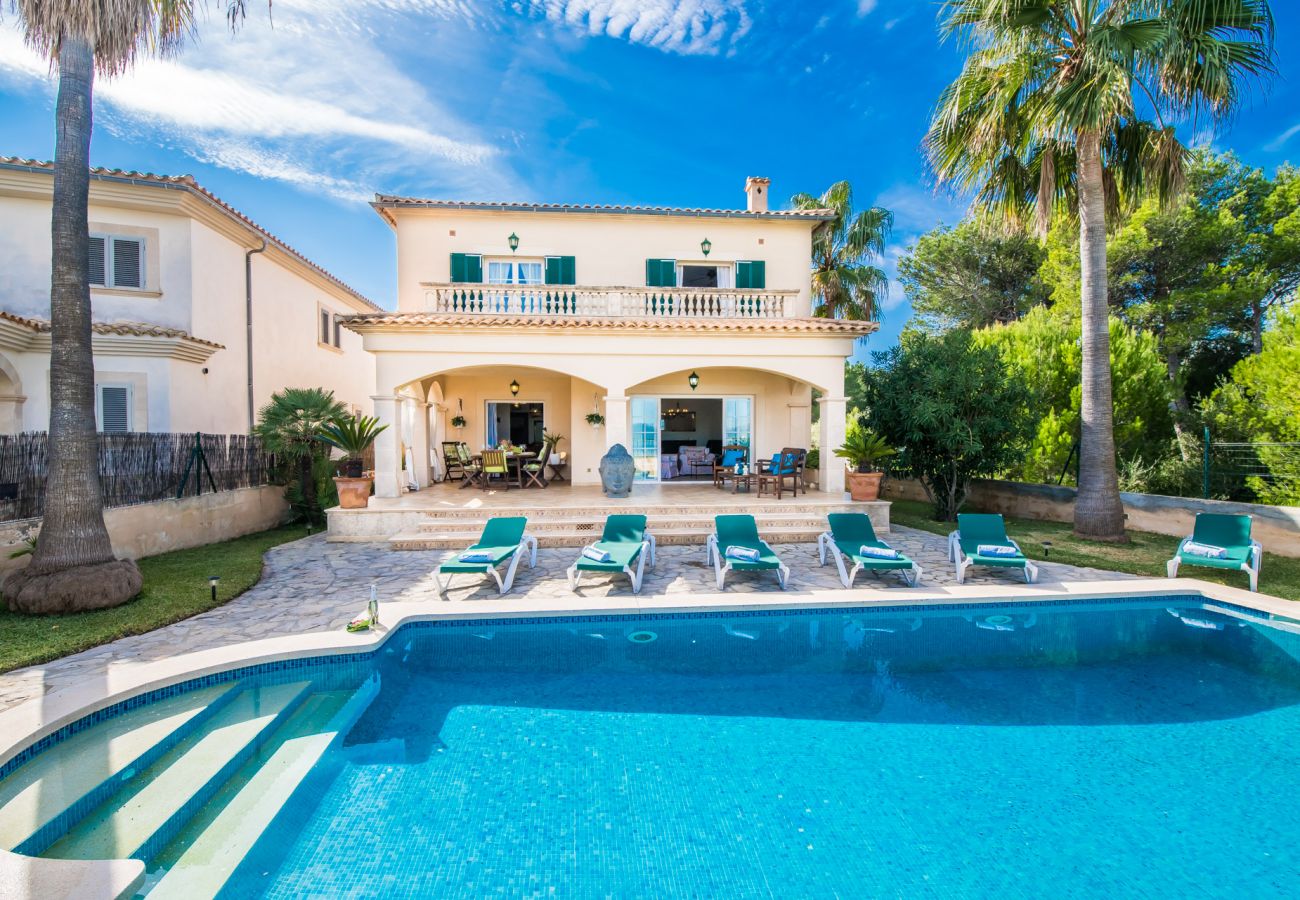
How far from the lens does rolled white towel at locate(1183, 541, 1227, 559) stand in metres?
8.52

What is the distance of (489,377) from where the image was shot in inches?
685

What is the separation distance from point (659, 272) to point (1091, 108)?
9.88 m

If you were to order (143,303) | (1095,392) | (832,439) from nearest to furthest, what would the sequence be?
(1095,392) → (143,303) → (832,439)

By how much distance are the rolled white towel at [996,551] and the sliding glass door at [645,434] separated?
955cm

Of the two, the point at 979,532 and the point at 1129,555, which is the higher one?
the point at 979,532

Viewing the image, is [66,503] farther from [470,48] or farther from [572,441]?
[470,48]

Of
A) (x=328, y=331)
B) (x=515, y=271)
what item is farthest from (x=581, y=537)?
(x=328, y=331)

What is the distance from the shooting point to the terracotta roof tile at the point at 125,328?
11498mm

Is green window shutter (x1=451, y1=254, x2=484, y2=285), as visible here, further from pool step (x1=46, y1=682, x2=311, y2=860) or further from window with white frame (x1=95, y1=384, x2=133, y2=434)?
pool step (x1=46, y1=682, x2=311, y2=860)

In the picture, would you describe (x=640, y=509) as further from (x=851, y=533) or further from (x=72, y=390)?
(x=72, y=390)

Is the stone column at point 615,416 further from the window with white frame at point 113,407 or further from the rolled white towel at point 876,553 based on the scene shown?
the window with white frame at point 113,407

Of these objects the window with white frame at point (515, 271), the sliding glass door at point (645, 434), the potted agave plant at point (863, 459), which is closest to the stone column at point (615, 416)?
the sliding glass door at point (645, 434)

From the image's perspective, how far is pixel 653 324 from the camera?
13367 millimetres

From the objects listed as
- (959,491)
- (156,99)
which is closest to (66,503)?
(156,99)
